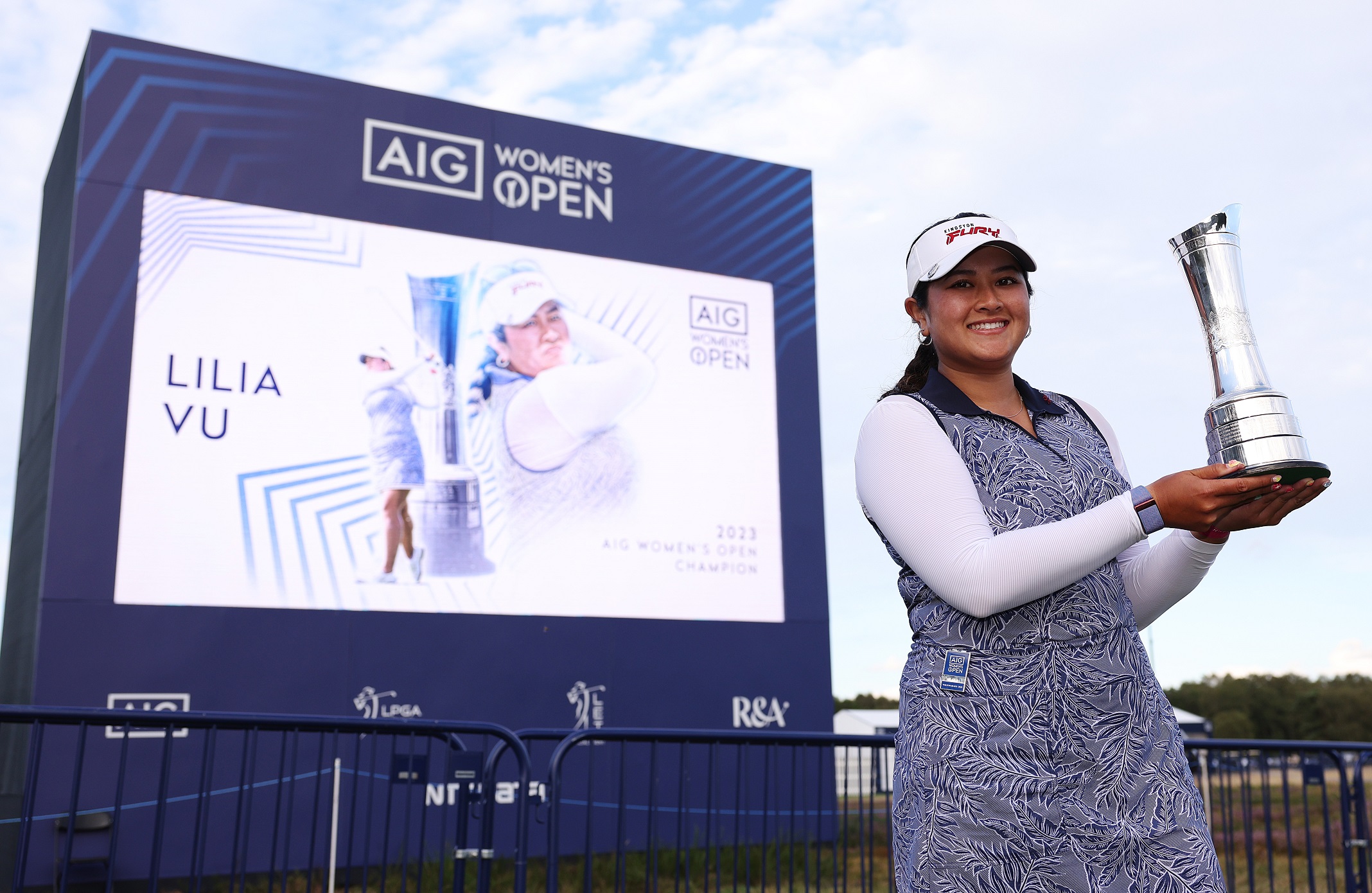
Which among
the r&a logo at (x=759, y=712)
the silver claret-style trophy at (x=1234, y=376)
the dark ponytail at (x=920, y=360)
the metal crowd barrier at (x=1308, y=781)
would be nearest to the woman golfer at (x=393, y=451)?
the r&a logo at (x=759, y=712)

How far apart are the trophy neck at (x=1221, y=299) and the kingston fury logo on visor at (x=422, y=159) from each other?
7.30 m

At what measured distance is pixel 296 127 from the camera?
25.8 ft

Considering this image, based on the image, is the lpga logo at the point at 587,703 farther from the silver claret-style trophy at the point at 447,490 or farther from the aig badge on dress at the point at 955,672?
the aig badge on dress at the point at 955,672

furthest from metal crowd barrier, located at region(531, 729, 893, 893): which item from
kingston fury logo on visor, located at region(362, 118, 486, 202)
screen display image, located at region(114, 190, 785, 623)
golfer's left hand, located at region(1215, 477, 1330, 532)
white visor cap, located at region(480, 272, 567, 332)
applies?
golfer's left hand, located at region(1215, 477, 1330, 532)

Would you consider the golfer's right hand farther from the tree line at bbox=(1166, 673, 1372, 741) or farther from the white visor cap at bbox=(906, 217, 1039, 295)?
the tree line at bbox=(1166, 673, 1372, 741)

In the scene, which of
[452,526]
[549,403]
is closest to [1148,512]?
[452,526]

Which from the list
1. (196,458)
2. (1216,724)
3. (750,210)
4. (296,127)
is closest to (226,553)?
(196,458)

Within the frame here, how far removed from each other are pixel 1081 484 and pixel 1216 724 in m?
39.8

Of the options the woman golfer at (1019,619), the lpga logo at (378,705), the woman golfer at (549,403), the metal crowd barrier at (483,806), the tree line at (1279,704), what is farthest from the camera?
the tree line at (1279,704)

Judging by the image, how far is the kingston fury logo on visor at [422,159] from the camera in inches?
317

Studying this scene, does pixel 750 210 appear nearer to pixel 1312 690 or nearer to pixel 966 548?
pixel 966 548

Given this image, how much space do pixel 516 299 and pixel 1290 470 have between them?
7148mm

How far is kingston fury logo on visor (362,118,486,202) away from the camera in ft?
26.4

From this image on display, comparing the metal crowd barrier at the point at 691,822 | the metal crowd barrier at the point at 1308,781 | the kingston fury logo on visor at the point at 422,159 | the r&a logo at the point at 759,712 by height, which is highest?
the kingston fury logo on visor at the point at 422,159
